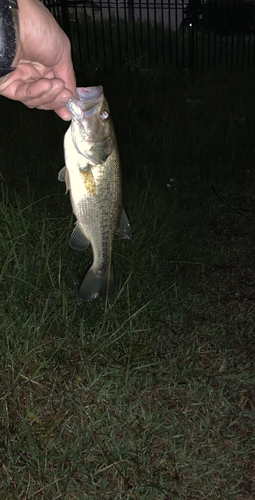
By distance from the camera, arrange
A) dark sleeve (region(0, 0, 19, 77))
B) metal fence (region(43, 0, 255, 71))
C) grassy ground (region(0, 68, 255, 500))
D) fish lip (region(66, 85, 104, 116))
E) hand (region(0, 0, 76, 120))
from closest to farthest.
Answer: dark sleeve (region(0, 0, 19, 77)), hand (region(0, 0, 76, 120)), fish lip (region(66, 85, 104, 116)), grassy ground (region(0, 68, 255, 500)), metal fence (region(43, 0, 255, 71))

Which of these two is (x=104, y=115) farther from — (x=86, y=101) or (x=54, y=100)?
(x=54, y=100)

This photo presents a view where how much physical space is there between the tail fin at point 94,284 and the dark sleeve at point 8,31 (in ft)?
4.07

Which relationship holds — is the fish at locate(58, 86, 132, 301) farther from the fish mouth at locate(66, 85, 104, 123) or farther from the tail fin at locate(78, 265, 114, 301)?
the tail fin at locate(78, 265, 114, 301)

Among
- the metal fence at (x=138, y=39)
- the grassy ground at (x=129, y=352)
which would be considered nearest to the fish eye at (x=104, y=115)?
the grassy ground at (x=129, y=352)

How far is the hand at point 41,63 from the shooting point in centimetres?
176

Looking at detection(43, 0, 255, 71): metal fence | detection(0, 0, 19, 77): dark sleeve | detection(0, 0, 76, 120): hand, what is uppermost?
detection(0, 0, 19, 77): dark sleeve

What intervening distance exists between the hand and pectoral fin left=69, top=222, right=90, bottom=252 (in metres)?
0.54

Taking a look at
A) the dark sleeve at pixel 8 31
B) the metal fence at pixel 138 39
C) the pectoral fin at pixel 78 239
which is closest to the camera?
the dark sleeve at pixel 8 31

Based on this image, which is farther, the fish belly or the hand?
the fish belly

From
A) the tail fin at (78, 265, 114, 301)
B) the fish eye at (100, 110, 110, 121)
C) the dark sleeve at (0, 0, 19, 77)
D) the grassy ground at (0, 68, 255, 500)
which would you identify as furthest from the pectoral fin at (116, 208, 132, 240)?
the dark sleeve at (0, 0, 19, 77)

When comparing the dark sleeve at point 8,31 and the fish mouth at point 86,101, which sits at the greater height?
the dark sleeve at point 8,31

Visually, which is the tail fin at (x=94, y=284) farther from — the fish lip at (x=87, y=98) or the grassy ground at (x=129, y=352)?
the fish lip at (x=87, y=98)

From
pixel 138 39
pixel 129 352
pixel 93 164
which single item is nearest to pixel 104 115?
pixel 93 164

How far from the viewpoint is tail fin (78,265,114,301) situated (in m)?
2.55
